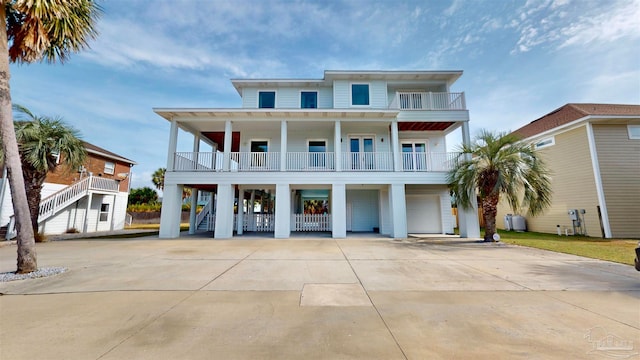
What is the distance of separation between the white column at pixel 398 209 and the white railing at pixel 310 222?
4576 millimetres

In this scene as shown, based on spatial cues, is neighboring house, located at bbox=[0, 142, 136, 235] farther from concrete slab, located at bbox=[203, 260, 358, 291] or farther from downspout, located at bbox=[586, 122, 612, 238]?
downspout, located at bbox=[586, 122, 612, 238]

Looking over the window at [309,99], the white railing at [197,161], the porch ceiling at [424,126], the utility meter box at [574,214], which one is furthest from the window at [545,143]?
the white railing at [197,161]

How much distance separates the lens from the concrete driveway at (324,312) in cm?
235

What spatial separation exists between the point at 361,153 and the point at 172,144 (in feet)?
33.4

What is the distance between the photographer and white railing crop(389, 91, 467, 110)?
13582 mm

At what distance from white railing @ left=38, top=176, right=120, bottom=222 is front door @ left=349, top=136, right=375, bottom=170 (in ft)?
59.5

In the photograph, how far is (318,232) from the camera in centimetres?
1499

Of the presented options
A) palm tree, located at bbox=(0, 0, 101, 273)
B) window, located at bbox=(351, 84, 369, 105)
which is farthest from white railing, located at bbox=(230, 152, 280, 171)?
palm tree, located at bbox=(0, 0, 101, 273)

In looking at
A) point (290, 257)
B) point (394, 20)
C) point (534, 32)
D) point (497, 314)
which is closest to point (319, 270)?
point (290, 257)

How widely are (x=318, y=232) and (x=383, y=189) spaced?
491 centimetres

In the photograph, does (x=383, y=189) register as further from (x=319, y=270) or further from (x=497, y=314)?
(x=497, y=314)

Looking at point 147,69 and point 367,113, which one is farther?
point 147,69

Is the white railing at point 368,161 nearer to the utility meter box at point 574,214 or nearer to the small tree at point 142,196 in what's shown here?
the utility meter box at point 574,214

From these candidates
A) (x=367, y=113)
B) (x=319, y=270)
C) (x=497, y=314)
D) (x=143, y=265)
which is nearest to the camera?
(x=497, y=314)
